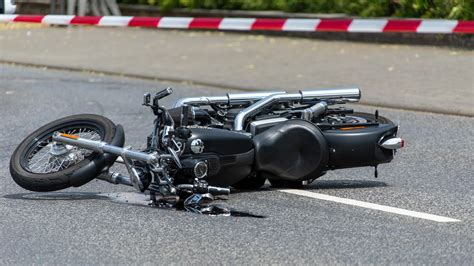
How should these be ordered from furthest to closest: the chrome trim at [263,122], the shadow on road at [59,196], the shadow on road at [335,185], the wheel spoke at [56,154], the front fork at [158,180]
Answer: the shadow on road at [335,185] → the shadow on road at [59,196] → the chrome trim at [263,122] → the wheel spoke at [56,154] → the front fork at [158,180]

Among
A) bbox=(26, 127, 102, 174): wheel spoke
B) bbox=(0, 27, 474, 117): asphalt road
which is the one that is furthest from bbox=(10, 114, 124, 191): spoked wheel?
bbox=(0, 27, 474, 117): asphalt road

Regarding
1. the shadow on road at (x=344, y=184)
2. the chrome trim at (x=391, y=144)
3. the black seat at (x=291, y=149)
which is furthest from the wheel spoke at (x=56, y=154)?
the chrome trim at (x=391, y=144)

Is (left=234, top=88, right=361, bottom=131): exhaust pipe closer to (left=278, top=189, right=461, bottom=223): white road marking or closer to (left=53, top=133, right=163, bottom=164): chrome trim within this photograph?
(left=278, top=189, right=461, bottom=223): white road marking

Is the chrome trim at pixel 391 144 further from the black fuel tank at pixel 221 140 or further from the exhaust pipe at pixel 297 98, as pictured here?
the black fuel tank at pixel 221 140

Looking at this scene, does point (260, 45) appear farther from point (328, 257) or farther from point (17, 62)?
point (328, 257)

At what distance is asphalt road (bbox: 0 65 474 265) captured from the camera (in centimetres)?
651

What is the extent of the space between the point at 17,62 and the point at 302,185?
11.1 meters

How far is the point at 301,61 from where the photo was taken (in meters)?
17.7

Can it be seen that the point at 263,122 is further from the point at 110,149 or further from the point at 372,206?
Answer: the point at 110,149

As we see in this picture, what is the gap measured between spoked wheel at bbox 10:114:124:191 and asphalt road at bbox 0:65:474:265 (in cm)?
20

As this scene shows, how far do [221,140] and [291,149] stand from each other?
1.59 feet

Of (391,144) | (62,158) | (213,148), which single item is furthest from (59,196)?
(391,144)

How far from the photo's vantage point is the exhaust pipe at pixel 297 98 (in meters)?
8.13

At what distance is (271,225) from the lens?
7.23 m
